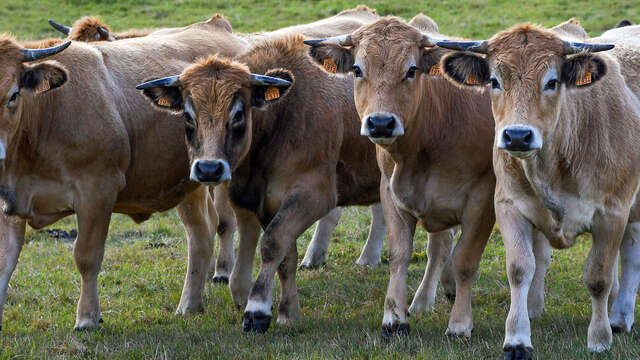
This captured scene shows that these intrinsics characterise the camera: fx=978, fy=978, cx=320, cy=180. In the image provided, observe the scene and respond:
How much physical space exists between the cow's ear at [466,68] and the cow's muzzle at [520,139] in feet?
2.82

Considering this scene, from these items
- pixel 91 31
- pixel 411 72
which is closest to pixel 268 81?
pixel 411 72

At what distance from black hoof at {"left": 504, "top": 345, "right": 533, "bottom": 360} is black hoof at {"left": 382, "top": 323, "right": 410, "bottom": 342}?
1.05 meters

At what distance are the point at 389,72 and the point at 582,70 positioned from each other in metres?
1.56

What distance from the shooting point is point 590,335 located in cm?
732

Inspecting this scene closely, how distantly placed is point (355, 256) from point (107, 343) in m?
4.58

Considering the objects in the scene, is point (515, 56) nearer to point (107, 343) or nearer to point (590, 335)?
point (590, 335)

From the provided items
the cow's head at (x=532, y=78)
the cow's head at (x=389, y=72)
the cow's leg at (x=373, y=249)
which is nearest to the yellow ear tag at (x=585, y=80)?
the cow's head at (x=532, y=78)

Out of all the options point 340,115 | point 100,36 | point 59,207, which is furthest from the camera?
point 100,36

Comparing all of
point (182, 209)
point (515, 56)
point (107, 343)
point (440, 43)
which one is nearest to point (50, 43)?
point (182, 209)

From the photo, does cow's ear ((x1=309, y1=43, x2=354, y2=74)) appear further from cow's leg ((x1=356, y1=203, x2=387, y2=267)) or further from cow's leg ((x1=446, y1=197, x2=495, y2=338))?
cow's leg ((x1=356, y1=203, x2=387, y2=267))

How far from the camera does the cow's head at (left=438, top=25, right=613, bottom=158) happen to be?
6.69 metres

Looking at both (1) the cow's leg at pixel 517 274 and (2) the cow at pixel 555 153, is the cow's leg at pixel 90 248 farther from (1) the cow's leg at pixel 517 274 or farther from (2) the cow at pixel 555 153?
(1) the cow's leg at pixel 517 274

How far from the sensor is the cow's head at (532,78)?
669 centimetres

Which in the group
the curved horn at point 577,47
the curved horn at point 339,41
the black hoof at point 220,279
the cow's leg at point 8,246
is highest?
the curved horn at point 577,47
